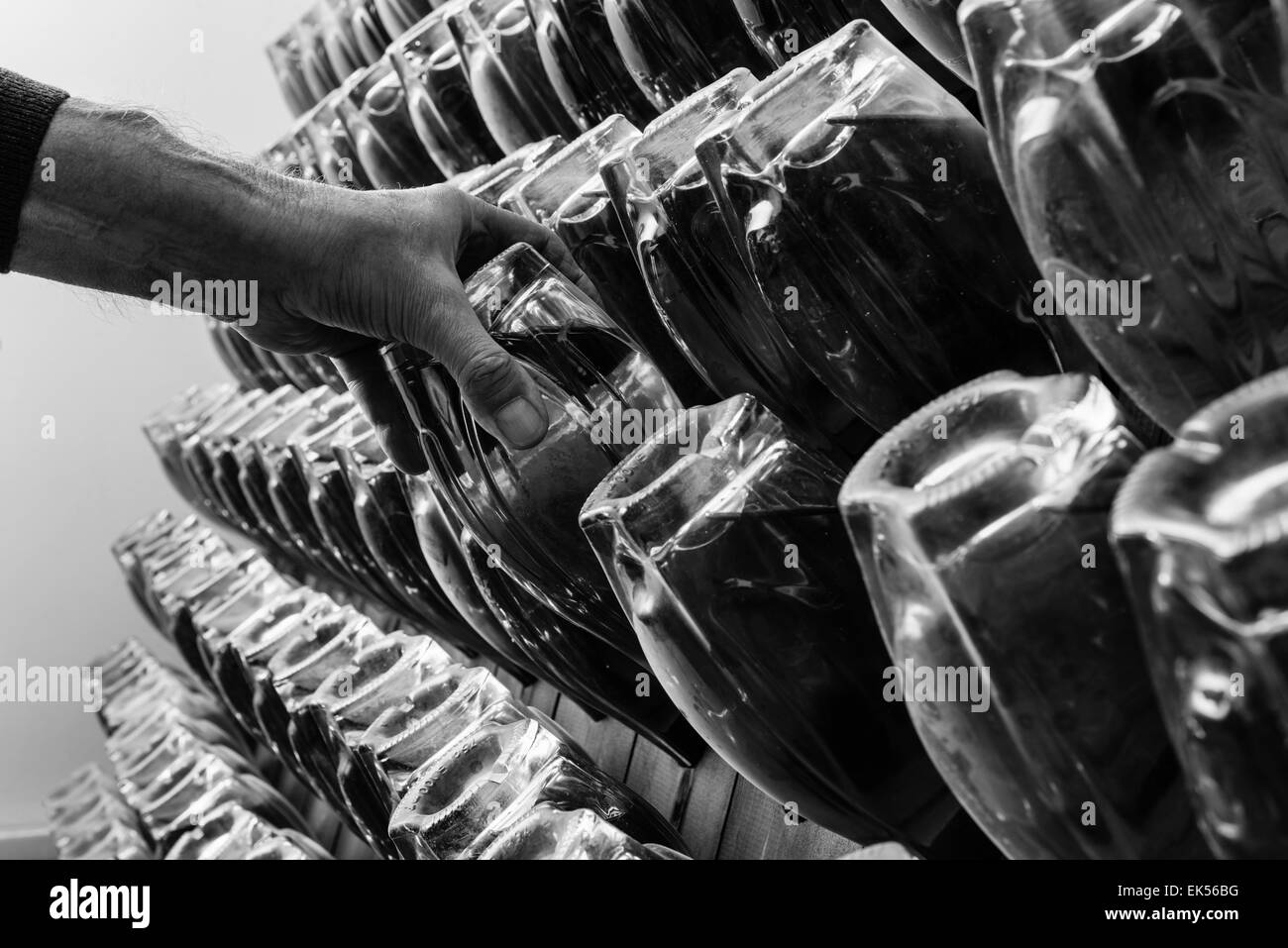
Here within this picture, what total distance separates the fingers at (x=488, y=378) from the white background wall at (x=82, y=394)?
1855 millimetres

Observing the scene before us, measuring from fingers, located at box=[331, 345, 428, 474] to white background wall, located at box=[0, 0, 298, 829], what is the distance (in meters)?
1.69

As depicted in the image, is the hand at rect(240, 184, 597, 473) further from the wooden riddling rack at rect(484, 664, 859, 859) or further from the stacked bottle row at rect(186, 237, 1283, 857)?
the wooden riddling rack at rect(484, 664, 859, 859)

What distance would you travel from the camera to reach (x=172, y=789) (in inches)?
47.3

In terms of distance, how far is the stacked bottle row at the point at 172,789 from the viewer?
0.95 meters

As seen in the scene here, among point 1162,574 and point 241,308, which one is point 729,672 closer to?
point 1162,574

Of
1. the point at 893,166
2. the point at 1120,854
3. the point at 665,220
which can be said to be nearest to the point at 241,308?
the point at 665,220
